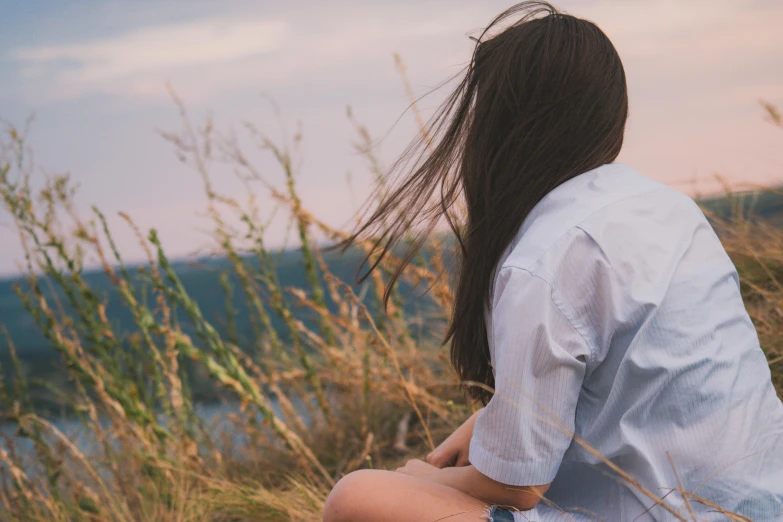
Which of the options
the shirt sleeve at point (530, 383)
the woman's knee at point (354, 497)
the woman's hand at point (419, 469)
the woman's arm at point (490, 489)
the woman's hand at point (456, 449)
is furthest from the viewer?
the woman's hand at point (456, 449)

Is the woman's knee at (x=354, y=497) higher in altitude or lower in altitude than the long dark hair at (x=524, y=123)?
lower

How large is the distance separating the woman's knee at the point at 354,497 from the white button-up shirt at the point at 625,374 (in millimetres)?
255

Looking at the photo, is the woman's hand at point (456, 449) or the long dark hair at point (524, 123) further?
the woman's hand at point (456, 449)

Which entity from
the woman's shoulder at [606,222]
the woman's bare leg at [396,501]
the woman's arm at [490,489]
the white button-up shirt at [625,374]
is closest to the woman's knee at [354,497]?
the woman's bare leg at [396,501]

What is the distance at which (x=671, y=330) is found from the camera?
1.15 meters

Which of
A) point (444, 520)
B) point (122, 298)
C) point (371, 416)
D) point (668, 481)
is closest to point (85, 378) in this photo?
point (122, 298)

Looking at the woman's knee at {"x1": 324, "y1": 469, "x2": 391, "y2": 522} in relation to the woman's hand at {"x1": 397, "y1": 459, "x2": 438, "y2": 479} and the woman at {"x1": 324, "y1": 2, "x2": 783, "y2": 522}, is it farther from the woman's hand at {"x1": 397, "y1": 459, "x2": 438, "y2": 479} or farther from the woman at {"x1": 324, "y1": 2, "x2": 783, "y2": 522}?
the woman's hand at {"x1": 397, "y1": 459, "x2": 438, "y2": 479}

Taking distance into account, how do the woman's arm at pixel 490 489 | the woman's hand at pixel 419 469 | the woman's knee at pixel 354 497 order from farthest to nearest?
the woman's hand at pixel 419 469 < the woman's knee at pixel 354 497 < the woman's arm at pixel 490 489

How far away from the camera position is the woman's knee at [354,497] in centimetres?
137

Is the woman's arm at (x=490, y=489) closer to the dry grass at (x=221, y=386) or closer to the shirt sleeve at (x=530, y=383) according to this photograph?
the shirt sleeve at (x=530, y=383)

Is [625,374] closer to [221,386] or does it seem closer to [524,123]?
[524,123]

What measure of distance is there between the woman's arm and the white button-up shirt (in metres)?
0.03

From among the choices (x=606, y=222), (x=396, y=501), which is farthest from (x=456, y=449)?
(x=606, y=222)

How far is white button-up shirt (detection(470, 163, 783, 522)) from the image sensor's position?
113cm
